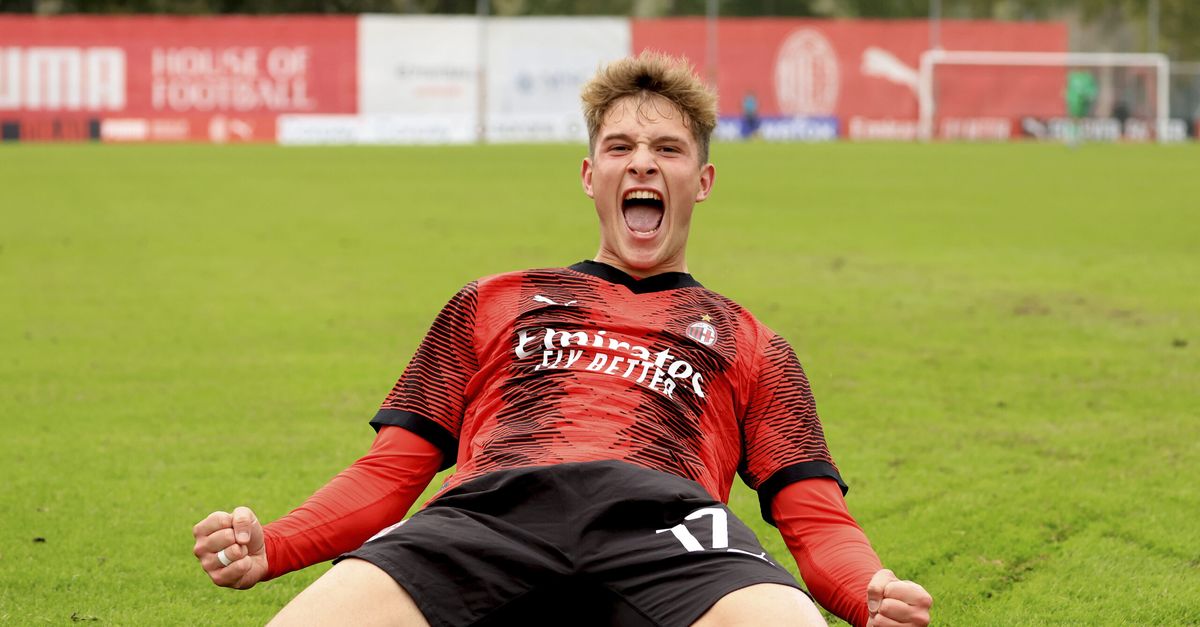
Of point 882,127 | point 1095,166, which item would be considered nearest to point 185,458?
point 1095,166

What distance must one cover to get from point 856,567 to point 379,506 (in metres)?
1.13

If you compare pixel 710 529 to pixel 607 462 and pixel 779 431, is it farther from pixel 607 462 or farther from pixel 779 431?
pixel 779 431

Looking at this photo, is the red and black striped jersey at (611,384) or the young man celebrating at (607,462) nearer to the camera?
the young man celebrating at (607,462)

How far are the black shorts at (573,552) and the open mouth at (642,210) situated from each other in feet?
3.00

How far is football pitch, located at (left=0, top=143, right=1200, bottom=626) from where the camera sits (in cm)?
510

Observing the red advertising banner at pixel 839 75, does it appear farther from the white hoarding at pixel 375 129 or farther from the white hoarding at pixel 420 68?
the white hoarding at pixel 375 129

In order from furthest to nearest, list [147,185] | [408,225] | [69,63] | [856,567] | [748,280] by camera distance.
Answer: [69,63] → [147,185] → [408,225] → [748,280] → [856,567]

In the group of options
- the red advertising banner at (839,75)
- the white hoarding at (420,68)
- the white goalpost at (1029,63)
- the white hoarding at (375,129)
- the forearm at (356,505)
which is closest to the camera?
the forearm at (356,505)

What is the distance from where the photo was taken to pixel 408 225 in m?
17.3

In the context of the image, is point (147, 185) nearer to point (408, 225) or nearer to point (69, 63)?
point (408, 225)

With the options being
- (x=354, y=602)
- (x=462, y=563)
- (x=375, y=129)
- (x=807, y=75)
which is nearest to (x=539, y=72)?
(x=375, y=129)

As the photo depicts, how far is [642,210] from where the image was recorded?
13.5 feet

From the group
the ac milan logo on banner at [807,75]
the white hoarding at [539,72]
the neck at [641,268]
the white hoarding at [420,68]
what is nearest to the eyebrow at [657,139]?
the neck at [641,268]

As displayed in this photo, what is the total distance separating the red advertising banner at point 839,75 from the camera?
1797 inches
